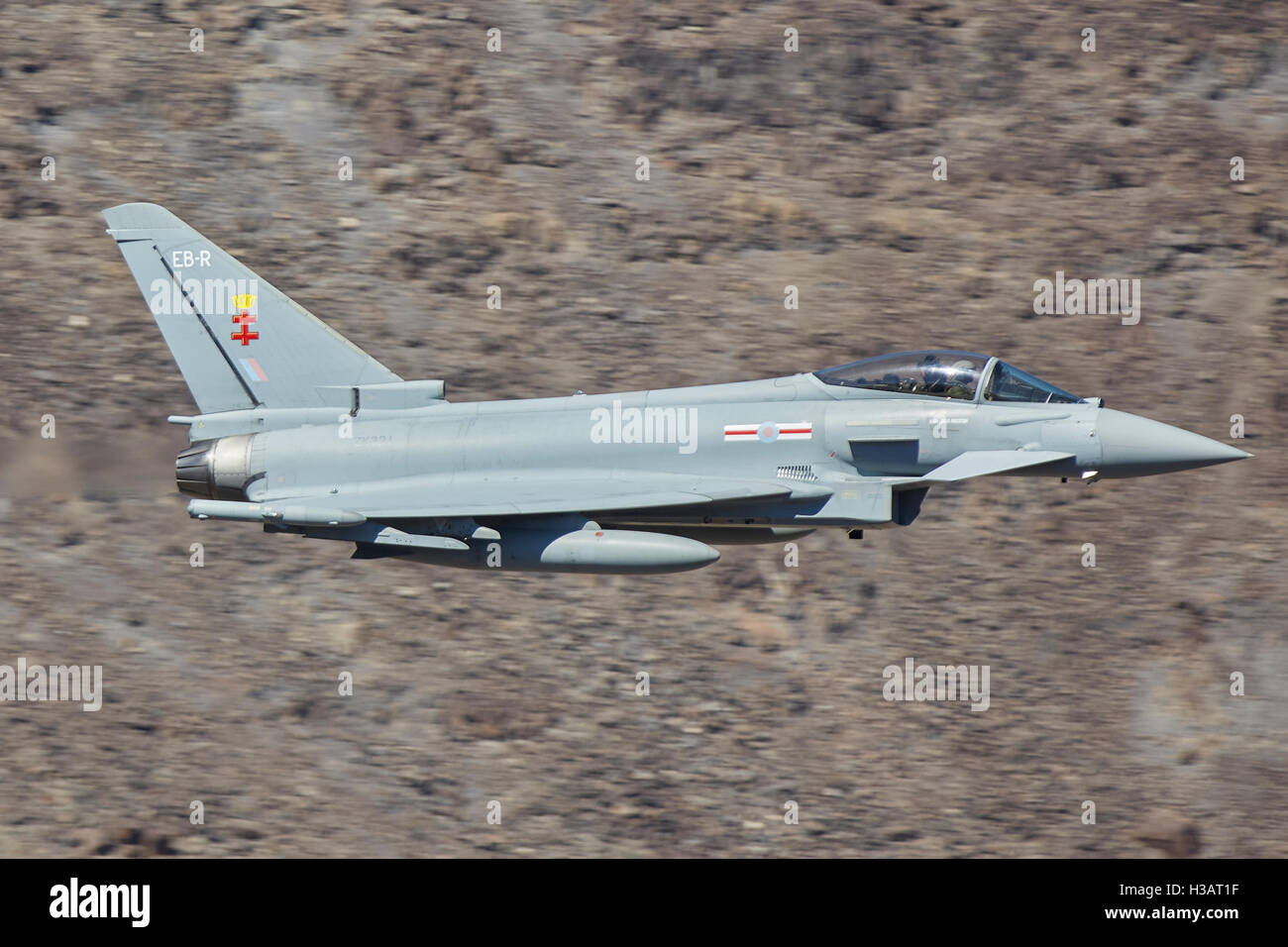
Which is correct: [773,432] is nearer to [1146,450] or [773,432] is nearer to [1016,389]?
[1016,389]

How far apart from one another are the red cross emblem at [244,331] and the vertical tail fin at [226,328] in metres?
0.01

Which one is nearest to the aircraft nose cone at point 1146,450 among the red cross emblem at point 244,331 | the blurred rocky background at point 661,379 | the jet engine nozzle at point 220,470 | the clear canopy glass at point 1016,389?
the clear canopy glass at point 1016,389

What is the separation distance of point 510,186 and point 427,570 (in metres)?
8.38

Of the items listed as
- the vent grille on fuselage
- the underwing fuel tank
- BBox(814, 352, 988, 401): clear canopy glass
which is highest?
BBox(814, 352, 988, 401): clear canopy glass

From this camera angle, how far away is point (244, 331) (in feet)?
71.3

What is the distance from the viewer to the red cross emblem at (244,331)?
21703 millimetres

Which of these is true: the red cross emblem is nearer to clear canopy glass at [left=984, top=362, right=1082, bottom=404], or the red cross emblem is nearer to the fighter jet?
the fighter jet

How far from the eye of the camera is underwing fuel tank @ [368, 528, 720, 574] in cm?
1911

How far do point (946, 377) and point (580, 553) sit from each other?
16.0 ft

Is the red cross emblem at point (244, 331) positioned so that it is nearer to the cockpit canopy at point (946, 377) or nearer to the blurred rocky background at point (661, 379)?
the cockpit canopy at point (946, 377)

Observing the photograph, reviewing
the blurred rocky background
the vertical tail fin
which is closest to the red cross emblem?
the vertical tail fin

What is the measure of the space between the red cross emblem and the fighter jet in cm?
112

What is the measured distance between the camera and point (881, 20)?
34.5 m

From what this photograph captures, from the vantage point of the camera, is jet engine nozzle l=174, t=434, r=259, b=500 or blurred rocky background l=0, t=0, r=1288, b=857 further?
blurred rocky background l=0, t=0, r=1288, b=857
